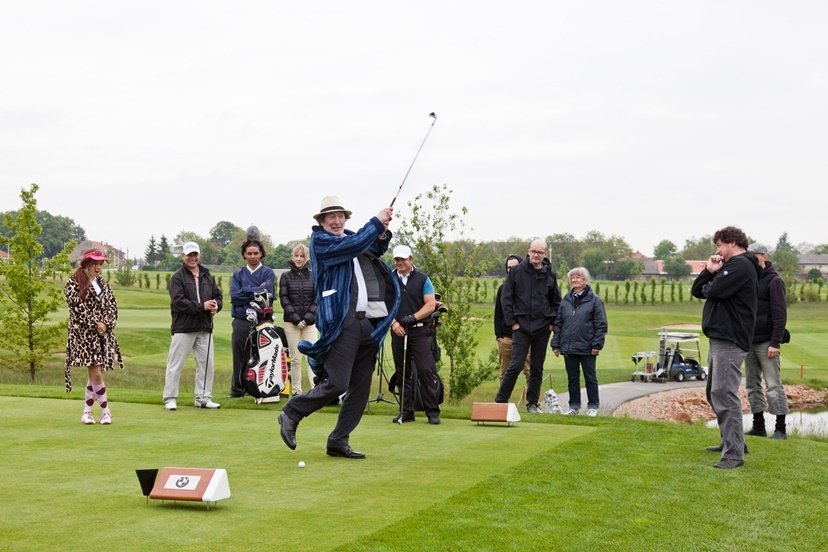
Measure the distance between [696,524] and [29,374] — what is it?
68.1ft

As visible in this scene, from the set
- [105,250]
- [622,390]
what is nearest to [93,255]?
[622,390]

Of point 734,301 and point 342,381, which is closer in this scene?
point 342,381

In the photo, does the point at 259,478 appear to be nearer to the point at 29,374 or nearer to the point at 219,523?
the point at 219,523

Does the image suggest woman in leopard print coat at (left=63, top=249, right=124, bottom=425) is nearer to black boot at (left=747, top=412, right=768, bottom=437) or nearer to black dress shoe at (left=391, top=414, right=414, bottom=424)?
black dress shoe at (left=391, top=414, right=414, bottom=424)

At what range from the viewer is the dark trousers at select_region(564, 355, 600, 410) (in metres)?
13.2

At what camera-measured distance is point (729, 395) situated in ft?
29.4

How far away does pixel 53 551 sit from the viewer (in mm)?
5191

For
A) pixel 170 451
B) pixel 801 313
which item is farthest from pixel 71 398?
pixel 801 313

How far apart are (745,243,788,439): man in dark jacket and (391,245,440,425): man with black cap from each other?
366 cm

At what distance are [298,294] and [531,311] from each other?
135 inches

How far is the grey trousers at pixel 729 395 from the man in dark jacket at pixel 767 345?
236cm

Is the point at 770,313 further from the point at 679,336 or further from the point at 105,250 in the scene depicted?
the point at 105,250

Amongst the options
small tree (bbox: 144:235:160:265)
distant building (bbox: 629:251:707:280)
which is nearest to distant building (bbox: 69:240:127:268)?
small tree (bbox: 144:235:160:265)

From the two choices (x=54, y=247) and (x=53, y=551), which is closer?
(x=53, y=551)
